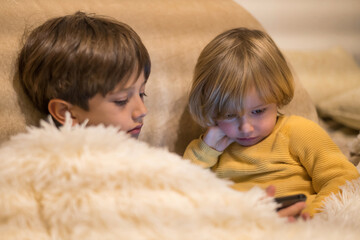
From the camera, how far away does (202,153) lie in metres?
1.02

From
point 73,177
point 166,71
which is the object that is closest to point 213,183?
point 73,177

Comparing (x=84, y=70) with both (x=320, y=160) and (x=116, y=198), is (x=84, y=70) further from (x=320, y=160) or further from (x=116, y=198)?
(x=320, y=160)

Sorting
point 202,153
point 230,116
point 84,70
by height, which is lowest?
point 202,153

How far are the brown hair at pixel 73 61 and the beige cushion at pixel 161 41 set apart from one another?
37mm

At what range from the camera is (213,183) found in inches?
25.8

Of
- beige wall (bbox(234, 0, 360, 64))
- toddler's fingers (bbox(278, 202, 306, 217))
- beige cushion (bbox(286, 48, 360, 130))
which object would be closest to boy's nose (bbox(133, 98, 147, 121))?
toddler's fingers (bbox(278, 202, 306, 217))

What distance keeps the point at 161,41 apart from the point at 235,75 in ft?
Result: 0.73

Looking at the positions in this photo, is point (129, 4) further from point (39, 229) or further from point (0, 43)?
point (39, 229)

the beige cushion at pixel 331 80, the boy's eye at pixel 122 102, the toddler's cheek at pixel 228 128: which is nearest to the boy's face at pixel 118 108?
the boy's eye at pixel 122 102

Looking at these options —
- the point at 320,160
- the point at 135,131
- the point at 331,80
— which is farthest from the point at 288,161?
the point at 331,80

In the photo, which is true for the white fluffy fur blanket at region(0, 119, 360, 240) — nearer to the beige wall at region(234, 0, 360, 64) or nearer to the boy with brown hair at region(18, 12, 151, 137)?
the boy with brown hair at region(18, 12, 151, 137)

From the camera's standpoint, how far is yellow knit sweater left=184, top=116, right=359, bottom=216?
2.96 feet

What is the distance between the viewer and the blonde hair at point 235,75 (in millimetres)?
919

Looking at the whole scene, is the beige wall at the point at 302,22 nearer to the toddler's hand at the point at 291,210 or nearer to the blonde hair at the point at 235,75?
the blonde hair at the point at 235,75
